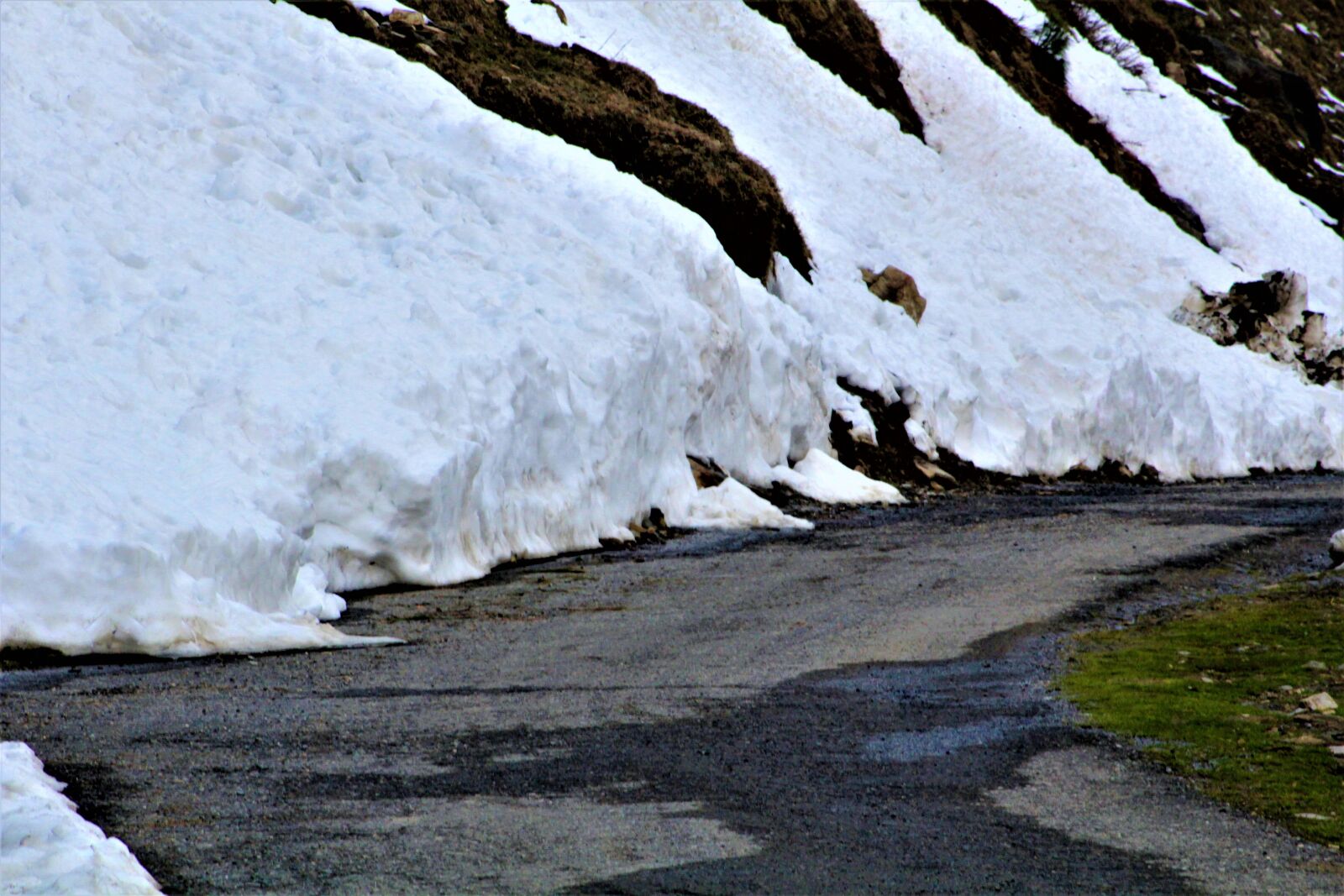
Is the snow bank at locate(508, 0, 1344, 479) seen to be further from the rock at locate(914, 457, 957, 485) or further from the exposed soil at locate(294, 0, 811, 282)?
the exposed soil at locate(294, 0, 811, 282)

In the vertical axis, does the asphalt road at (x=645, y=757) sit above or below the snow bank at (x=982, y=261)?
above

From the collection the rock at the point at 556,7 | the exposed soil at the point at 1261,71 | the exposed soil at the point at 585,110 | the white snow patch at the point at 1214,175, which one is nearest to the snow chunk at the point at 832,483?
the exposed soil at the point at 585,110

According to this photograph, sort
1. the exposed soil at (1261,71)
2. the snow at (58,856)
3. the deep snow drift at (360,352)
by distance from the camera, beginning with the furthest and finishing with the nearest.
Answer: the exposed soil at (1261,71), the deep snow drift at (360,352), the snow at (58,856)

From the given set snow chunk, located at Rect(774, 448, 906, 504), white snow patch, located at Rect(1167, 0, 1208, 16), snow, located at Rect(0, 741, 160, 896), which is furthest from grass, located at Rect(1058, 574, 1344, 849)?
white snow patch, located at Rect(1167, 0, 1208, 16)

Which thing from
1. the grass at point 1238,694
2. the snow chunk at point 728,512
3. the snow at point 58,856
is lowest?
the snow chunk at point 728,512

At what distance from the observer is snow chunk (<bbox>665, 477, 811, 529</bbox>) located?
19.9m

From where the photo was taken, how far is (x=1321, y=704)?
9.44 metres

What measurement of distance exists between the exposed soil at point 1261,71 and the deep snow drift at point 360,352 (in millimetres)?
22127

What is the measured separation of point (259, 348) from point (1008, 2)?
40059 mm

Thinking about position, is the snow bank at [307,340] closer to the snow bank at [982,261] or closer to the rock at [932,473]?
the rock at [932,473]

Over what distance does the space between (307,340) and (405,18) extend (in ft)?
41.2

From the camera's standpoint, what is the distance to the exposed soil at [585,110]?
25469 mm

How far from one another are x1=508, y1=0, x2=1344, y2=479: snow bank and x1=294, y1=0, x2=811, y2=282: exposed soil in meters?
1.34

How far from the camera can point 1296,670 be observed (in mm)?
10898
